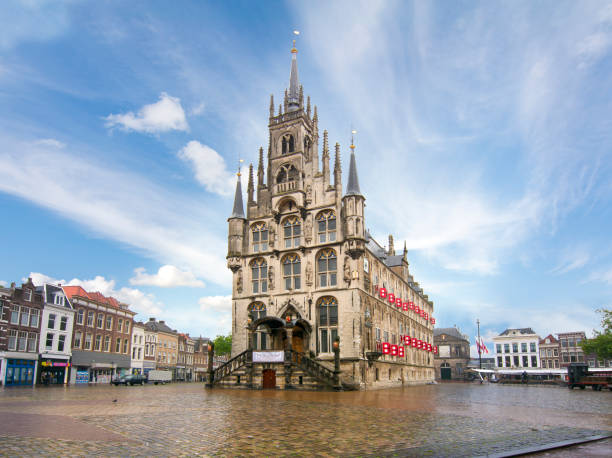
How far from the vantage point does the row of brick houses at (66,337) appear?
4584 cm

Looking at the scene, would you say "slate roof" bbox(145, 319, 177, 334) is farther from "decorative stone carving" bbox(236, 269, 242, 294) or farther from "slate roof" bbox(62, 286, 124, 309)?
"decorative stone carving" bbox(236, 269, 242, 294)

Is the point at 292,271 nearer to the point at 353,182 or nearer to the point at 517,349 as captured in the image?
the point at 353,182

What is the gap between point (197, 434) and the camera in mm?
10945

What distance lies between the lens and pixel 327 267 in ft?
134

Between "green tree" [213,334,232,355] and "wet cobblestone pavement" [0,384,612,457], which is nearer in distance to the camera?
"wet cobblestone pavement" [0,384,612,457]

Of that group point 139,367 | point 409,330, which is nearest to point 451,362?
point 409,330

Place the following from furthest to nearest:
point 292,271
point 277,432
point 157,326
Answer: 1. point 157,326
2. point 292,271
3. point 277,432

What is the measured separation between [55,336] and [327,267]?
33.1 m

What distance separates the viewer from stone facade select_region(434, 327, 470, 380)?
3969 inches

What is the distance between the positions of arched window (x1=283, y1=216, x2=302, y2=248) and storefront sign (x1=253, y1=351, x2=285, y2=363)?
36.0ft

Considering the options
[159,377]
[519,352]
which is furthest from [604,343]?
[159,377]

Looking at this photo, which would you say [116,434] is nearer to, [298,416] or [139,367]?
[298,416]

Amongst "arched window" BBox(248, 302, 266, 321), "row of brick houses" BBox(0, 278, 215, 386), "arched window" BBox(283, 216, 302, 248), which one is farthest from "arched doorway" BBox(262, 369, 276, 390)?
"row of brick houses" BBox(0, 278, 215, 386)

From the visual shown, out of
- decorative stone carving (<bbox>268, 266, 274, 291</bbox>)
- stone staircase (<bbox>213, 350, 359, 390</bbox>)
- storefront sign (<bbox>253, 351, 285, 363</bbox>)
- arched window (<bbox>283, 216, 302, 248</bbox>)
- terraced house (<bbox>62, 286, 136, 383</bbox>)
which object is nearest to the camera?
stone staircase (<bbox>213, 350, 359, 390</bbox>)
